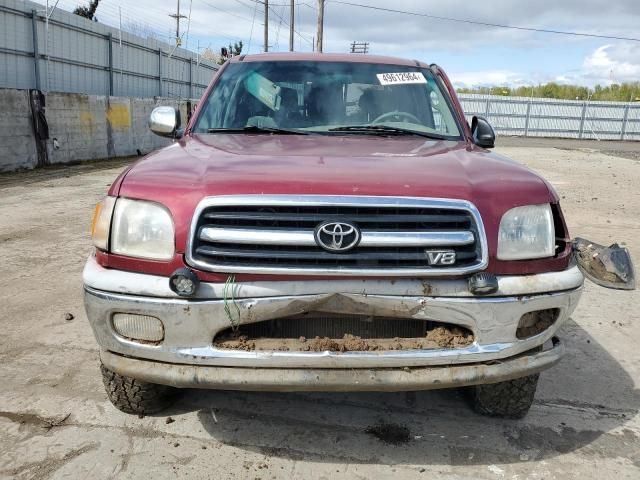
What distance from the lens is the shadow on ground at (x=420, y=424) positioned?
2680mm

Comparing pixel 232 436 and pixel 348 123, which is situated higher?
pixel 348 123

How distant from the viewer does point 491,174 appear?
2.61m

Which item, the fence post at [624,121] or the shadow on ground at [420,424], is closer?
the shadow on ground at [420,424]

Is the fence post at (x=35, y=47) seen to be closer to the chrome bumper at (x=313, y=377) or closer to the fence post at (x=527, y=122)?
the chrome bumper at (x=313, y=377)

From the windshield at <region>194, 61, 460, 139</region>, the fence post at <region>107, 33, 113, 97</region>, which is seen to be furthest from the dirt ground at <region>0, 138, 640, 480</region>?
the fence post at <region>107, 33, 113, 97</region>

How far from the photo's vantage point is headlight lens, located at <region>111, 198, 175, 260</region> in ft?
7.69

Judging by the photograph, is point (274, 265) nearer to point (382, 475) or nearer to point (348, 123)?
point (382, 475)

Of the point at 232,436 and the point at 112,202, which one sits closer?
the point at 112,202

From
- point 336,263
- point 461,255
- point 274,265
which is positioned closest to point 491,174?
point 461,255

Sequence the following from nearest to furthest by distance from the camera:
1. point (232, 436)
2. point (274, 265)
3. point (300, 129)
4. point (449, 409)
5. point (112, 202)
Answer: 1. point (274, 265)
2. point (112, 202)
3. point (232, 436)
4. point (449, 409)
5. point (300, 129)

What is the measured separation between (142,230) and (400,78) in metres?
2.28

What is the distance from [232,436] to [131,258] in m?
1.00

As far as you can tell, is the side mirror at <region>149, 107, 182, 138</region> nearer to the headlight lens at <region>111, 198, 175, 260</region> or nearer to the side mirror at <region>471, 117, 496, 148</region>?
the headlight lens at <region>111, 198, 175, 260</region>

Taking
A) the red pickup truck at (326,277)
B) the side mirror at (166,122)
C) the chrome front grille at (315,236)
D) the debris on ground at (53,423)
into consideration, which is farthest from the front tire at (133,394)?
the side mirror at (166,122)
